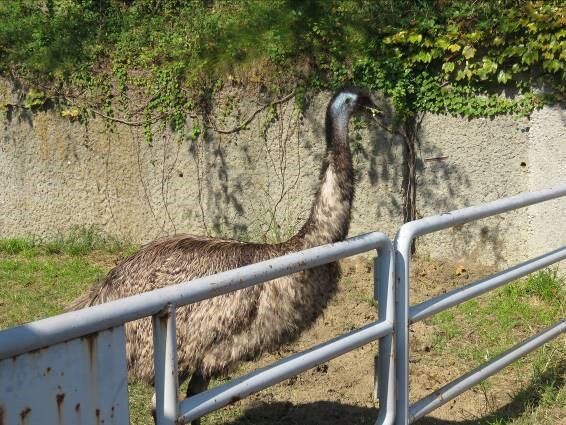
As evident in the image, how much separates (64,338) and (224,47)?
6764 mm

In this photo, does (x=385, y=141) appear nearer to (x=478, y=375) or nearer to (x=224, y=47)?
(x=224, y=47)

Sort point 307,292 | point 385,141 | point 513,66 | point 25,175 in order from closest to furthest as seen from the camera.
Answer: point 307,292 < point 513,66 < point 385,141 < point 25,175

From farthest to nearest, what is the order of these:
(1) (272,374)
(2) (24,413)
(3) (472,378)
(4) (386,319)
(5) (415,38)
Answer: (5) (415,38) → (3) (472,378) → (4) (386,319) → (1) (272,374) → (2) (24,413)

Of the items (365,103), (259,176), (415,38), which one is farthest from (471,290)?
(259,176)

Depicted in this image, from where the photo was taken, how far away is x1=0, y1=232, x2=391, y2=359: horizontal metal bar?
1.98 metres

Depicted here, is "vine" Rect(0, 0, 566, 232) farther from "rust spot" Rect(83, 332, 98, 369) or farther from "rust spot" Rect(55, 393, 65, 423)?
"rust spot" Rect(55, 393, 65, 423)

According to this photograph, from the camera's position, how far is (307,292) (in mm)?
4449

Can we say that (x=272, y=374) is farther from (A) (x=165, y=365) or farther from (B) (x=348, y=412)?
(B) (x=348, y=412)

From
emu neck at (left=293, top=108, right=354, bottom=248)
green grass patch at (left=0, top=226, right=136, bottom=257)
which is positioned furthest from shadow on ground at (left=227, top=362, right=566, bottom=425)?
green grass patch at (left=0, top=226, right=136, bottom=257)

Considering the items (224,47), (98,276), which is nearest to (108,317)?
(98,276)

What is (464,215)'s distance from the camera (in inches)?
142

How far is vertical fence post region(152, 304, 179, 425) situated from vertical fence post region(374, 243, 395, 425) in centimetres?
107

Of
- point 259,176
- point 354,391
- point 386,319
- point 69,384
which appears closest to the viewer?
point 69,384

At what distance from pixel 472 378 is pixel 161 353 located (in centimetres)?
196
